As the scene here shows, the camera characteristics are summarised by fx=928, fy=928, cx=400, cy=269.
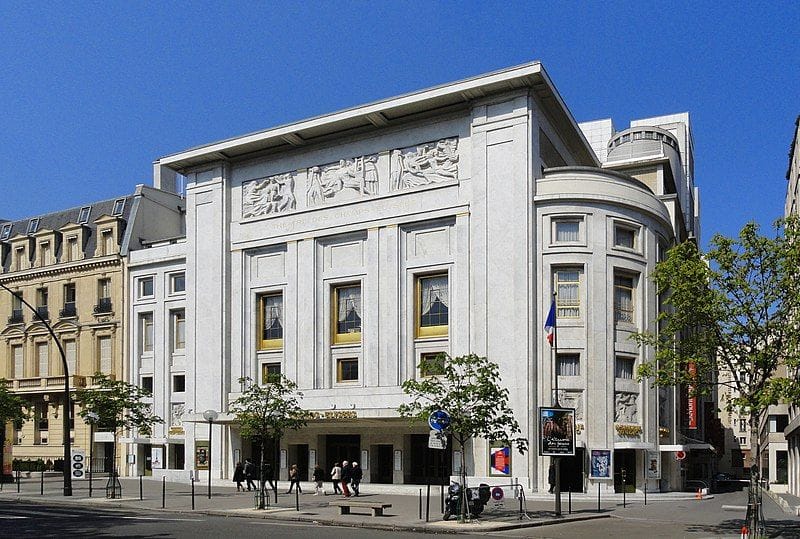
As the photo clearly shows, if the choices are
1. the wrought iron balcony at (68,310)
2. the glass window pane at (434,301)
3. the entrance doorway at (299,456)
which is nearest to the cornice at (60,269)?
the wrought iron balcony at (68,310)

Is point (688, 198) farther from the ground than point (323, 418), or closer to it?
farther from the ground

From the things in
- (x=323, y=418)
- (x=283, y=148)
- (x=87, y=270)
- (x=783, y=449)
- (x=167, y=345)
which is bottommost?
(x=783, y=449)

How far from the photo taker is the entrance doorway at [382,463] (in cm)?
4941

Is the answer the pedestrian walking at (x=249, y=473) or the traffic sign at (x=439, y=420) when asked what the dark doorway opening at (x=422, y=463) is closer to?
the pedestrian walking at (x=249, y=473)

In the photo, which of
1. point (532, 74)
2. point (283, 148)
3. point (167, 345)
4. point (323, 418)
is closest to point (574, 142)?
point (532, 74)

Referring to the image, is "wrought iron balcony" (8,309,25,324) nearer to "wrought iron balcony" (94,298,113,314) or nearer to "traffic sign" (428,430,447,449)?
"wrought iron balcony" (94,298,113,314)

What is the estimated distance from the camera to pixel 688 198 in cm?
10869

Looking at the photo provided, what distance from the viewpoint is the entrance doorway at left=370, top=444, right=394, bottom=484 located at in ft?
162

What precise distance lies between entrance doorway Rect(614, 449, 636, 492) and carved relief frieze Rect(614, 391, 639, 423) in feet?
5.16

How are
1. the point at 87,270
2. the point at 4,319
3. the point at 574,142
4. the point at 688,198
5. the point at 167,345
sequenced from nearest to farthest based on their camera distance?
the point at 574,142
the point at 167,345
the point at 87,270
the point at 4,319
the point at 688,198

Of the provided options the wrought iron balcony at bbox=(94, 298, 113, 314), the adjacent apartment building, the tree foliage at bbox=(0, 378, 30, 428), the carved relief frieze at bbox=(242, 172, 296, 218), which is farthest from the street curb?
the wrought iron balcony at bbox=(94, 298, 113, 314)

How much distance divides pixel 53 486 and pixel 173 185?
2832 centimetres

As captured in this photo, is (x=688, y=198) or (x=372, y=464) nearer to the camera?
(x=372, y=464)

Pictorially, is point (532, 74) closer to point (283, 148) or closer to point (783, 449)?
point (283, 148)
